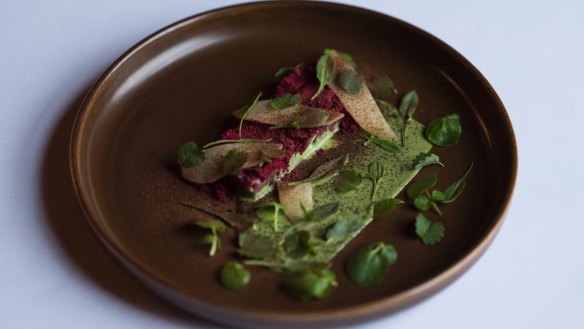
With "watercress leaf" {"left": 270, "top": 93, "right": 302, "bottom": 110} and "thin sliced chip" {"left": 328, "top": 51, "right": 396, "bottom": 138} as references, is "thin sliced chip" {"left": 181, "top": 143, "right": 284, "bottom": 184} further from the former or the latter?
"thin sliced chip" {"left": 328, "top": 51, "right": 396, "bottom": 138}

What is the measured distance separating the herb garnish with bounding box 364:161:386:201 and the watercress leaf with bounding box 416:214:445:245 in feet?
0.63

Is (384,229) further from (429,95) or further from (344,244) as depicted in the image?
(429,95)

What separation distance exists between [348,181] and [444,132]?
15.7 inches

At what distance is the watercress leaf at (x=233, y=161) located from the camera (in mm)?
2244

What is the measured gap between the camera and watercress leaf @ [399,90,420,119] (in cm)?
258

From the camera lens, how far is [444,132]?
247 centimetres

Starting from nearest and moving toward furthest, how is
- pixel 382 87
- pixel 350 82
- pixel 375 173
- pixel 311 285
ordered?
pixel 311 285 < pixel 375 173 < pixel 350 82 < pixel 382 87

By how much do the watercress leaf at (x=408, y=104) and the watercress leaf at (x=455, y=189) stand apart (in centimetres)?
33

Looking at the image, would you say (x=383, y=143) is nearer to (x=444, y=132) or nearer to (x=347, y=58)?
(x=444, y=132)

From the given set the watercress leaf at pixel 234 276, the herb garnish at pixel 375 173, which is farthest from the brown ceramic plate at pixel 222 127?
the herb garnish at pixel 375 173

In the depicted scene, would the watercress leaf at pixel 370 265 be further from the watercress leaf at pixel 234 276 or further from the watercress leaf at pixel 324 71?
the watercress leaf at pixel 324 71

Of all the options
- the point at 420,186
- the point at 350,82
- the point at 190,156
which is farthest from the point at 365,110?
the point at 190,156

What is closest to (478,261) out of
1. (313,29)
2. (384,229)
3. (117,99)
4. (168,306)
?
(384,229)

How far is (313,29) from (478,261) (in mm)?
1142
